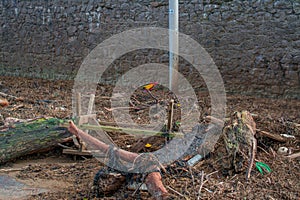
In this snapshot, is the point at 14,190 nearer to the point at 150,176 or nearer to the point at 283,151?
the point at 150,176

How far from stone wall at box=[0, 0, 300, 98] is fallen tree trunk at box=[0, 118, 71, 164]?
3596 mm

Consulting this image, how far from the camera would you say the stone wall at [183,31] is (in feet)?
21.7

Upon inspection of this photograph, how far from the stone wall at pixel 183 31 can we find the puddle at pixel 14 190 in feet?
14.2

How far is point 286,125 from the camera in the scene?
445 centimetres

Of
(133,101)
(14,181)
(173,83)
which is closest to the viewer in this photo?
(14,181)

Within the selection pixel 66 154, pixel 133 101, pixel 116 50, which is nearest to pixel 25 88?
pixel 116 50

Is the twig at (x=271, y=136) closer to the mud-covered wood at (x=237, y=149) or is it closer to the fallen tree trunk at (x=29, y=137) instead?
the mud-covered wood at (x=237, y=149)

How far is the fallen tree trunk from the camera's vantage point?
4.29 m

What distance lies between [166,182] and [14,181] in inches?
62.0

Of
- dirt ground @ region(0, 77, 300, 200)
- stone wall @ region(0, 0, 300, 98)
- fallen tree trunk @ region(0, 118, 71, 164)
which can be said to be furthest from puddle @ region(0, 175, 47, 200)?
stone wall @ region(0, 0, 300, 98)

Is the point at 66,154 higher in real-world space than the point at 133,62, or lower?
lower

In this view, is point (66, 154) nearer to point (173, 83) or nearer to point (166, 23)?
point (173, 83)

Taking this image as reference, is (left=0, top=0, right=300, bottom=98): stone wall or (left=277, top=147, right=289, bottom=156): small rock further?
(left=0, top=0, right=300, bottom=98): stone wall

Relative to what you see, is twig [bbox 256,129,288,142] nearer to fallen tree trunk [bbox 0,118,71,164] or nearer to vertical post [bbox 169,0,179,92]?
fallen tree trunk [bbox 0,118,71,164]
